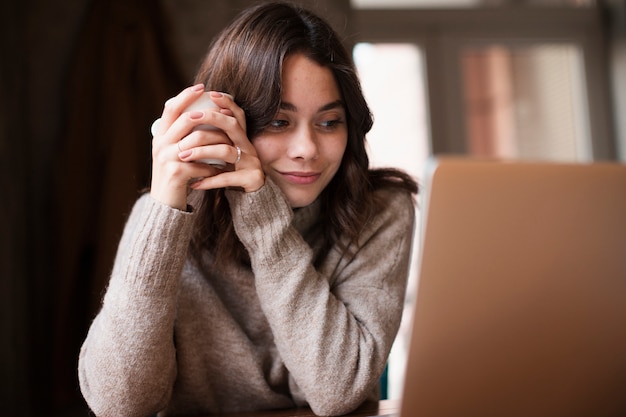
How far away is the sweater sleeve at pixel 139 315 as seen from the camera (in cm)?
84

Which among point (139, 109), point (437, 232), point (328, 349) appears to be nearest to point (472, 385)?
point (437, 232)

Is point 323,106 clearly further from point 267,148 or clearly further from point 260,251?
point 260,251

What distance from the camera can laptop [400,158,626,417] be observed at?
0.53m

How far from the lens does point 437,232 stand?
0.53m

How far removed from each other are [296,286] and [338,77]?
349mm

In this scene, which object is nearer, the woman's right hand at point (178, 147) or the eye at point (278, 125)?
the woman's right hand at point (178, 147)

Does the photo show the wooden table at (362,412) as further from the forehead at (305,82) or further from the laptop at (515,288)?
the forehead at (305,82)

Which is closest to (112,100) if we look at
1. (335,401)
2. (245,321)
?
(245,321)

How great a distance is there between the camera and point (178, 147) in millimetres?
845

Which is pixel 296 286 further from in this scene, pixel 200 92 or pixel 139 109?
pixel 139 109

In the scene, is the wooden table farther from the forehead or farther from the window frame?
the window frame

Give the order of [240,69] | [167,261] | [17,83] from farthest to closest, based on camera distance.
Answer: [17,83] < [240,69] < [167,261]

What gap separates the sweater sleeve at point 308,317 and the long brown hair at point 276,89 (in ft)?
0.38

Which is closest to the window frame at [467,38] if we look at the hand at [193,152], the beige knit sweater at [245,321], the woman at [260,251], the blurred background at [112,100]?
the blurred background at [112,100]
